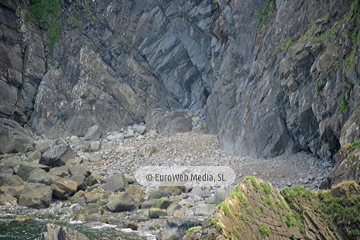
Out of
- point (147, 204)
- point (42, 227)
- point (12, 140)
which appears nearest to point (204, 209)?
point (147, 204)

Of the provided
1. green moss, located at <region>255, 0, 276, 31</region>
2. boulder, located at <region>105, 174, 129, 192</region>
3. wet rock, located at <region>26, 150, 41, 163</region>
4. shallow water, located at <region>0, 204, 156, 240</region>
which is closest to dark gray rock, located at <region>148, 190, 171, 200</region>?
boulder, located at <region>105, 174, 129, 192</region>

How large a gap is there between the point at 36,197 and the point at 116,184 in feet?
17.3

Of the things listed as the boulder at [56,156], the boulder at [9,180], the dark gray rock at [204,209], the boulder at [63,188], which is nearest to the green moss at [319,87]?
the dark gray rock at [204,209]

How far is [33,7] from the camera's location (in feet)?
147

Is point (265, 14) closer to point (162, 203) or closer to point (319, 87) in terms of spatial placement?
point (319, 87)

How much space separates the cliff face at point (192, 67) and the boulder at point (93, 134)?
1.75 meters

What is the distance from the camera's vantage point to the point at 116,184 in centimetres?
2225

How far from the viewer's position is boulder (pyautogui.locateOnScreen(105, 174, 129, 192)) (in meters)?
22.1

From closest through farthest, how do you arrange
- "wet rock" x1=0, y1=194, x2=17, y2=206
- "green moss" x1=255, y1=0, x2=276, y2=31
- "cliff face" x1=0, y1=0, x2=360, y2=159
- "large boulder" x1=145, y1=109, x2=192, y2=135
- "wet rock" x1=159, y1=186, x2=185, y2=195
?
1. "cliff face" x1=0, y1=0, x2=360, y2=159
2. "wet rock" x1=0, y1=194, x2=17, y2=206
3. "wet rock" x1=159, y1=186, x2=185, y2=195
4. "green moss" x1=255, y1=0, x2=276, y2=31
5. "large boulder" x1=145, y1=109, x2=192, y2=135

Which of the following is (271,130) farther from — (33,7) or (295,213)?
(33,7)

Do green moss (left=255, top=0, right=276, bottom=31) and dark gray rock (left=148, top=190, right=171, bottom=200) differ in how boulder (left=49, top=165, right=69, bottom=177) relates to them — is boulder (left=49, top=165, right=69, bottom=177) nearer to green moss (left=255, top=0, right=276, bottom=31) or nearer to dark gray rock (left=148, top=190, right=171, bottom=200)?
dark gray rock (left=148, top=190, right=171, bottom=200)

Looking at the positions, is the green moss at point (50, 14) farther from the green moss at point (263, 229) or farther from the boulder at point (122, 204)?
the green moss at point (263, 229)

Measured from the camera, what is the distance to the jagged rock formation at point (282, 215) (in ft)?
22.5

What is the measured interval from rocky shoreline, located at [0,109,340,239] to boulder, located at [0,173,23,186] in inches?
2.5
